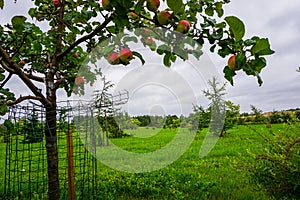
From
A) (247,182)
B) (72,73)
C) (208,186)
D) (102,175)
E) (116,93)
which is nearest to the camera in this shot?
(116,93)

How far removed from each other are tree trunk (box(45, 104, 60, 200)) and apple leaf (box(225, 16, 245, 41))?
1.03 m

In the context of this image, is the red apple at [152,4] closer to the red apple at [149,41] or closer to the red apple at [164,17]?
the red apple at [164,17]

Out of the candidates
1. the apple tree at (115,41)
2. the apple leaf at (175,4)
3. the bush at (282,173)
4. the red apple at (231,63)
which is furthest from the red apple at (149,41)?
the bush at (282,173)

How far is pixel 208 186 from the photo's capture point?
7.58ft

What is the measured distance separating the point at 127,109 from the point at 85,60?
0.42 m

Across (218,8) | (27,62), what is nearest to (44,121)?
(27,62)

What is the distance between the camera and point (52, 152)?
153 centimetres

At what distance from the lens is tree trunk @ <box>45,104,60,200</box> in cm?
152

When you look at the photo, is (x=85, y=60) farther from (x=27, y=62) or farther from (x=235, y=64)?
(x=235, y=64)

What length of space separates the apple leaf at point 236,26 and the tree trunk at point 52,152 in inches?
40.7

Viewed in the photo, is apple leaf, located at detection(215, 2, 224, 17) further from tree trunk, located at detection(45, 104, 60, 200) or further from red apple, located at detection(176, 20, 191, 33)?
tree trunk, located at detection(45, 104, 60, 200)

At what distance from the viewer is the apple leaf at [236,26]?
686 mm

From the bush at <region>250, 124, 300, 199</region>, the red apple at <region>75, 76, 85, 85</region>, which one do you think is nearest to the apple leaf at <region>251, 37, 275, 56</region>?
the red apple at <region>75, 76, 85, 85</region>

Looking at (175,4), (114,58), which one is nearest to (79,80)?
(114,58)
